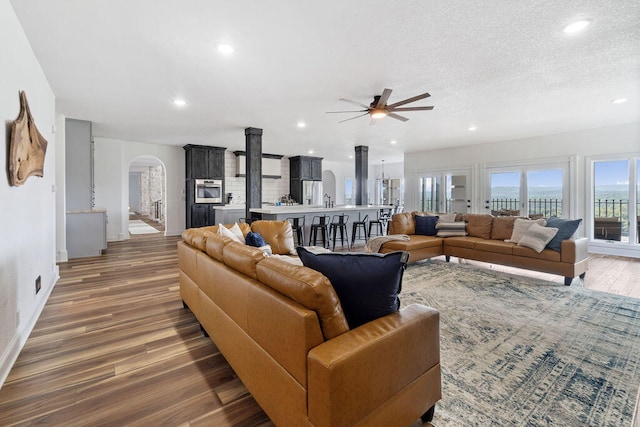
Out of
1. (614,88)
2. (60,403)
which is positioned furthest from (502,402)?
(614,88)

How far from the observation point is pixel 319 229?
6.82 metres

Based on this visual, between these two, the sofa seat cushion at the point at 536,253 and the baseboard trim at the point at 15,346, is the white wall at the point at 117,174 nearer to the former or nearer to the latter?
the baseboard trim at the point at 15,346

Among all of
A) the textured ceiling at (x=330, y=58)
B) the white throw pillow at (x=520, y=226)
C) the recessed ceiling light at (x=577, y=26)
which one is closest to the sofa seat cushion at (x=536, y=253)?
the white throw pillow at (x=520, y=226)

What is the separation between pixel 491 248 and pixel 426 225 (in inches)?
48.3

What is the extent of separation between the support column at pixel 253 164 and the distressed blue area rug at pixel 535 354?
390 centimetres

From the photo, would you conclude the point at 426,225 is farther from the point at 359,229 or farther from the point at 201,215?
the point at 201,215

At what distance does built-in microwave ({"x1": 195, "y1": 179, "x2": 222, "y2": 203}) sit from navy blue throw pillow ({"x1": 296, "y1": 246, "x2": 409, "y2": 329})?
7.60 m

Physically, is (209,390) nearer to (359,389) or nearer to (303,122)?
(359,389)

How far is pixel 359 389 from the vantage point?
46.9 inches

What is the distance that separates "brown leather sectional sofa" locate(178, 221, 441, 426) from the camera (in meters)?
1.16

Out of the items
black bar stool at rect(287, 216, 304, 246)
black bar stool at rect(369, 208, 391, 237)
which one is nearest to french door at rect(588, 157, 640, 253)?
black bar stool at rect(369, 208, 391, 237)

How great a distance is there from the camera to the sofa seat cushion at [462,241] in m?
4.94

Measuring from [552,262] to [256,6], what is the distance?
4710 mm

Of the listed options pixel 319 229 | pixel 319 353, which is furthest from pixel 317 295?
pixel 319 229
